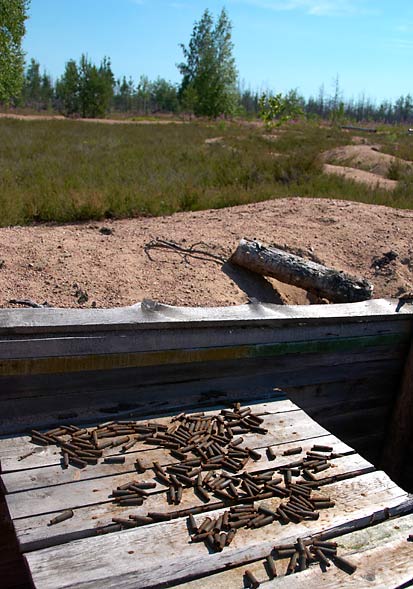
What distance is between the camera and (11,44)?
28.0 metres

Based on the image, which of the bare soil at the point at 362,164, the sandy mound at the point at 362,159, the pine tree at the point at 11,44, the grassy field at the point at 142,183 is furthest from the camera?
the pine tree at the point at 11,44

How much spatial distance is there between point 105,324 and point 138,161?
1049 centimetres

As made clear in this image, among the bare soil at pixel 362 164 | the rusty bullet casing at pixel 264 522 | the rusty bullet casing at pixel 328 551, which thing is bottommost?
the rusty bullet casing at pixel 328 551

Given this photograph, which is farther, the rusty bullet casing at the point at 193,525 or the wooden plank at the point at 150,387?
the wooden plank at the point at 150,387

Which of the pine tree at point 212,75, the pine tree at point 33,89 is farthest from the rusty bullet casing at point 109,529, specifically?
the pine tree at point 33,89

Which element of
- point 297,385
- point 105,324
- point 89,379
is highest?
point 105,324

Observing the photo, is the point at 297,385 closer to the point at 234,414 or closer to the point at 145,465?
the point at 234,414

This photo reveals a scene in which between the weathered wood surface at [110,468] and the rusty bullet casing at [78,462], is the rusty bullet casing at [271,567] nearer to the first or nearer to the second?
the weathered wood surface at [110,468]

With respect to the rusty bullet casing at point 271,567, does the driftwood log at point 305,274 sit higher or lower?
higher

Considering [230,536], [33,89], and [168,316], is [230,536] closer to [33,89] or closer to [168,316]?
[168,316]

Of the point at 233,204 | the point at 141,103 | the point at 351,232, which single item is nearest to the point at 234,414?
the point at 351,232

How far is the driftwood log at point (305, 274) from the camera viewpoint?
5.32 meters

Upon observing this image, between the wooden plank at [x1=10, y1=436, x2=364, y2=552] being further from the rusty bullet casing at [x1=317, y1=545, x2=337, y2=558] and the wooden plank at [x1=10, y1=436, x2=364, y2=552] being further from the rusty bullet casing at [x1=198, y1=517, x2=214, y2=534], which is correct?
the rusty bullet casing at [x1=317, y1=545, x2=337, y2=558]

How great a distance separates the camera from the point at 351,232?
7234 mm
